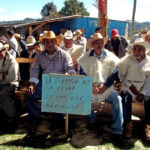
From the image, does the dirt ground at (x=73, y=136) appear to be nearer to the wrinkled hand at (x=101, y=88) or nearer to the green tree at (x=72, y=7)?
the wrinkled hand at (x=101, y=88)

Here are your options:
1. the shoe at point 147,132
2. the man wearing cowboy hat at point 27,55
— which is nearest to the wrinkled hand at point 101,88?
the shoe at point 147,132

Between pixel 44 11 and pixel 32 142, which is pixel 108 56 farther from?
pixel 44 11

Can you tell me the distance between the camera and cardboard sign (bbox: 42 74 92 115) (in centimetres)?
292

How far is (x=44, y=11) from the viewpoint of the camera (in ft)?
240

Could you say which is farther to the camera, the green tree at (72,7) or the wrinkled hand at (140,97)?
the green tree at (72,7)

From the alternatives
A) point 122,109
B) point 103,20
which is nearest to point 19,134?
point 122,109

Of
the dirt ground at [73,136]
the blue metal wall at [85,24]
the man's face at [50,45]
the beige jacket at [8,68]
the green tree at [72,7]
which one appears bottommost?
the dirt ground at [73,136]

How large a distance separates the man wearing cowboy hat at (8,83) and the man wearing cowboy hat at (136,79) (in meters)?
2.17

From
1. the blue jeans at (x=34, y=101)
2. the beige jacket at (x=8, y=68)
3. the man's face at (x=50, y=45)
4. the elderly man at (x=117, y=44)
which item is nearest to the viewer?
the blue jeans at (x=34, y=101)

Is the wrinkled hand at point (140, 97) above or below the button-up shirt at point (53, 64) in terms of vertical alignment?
below

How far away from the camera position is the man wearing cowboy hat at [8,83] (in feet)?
11.8

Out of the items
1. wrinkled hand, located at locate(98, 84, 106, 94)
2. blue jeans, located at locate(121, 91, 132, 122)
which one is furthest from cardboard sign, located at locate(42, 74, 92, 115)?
blue jeans, located at locate(121, 91, 132, 122)

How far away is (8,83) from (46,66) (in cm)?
90

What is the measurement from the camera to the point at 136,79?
331cm
